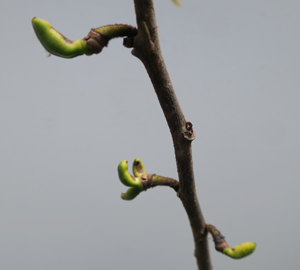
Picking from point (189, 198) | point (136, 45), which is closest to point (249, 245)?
point (189, 198)

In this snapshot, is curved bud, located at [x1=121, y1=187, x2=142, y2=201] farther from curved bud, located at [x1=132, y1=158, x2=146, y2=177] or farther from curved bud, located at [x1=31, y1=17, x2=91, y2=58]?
curved bud, located at [x1=31, y1=17, x2=91, y2=58]

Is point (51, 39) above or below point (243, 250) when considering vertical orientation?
above

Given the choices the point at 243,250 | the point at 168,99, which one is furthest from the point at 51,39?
the point at 243,250

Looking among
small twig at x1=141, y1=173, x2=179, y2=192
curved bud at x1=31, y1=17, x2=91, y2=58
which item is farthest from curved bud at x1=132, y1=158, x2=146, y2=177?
curved bud at x1=31, y1=17, x2=91, y2=58

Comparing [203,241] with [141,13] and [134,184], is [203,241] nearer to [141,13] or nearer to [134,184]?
[134,184]

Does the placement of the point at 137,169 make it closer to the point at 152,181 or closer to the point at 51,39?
the point at 152,181

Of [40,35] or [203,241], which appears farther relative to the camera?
[203,241]
